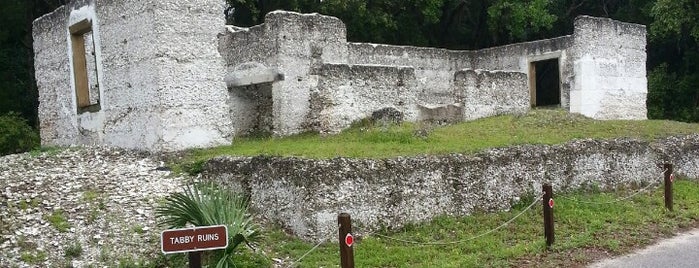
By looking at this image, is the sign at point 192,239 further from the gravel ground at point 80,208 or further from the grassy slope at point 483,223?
the gravel ground at point 80,208

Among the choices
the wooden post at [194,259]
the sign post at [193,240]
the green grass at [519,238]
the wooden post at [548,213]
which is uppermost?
the sign post at [193,240]

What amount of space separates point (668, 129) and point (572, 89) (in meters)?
5.12

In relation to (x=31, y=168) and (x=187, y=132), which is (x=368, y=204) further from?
(x=31, y=168)

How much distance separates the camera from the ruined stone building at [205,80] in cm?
1299

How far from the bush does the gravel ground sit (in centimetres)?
648

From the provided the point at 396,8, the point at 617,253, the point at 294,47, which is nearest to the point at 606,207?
the point at 617,253

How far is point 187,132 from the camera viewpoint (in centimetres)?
1301

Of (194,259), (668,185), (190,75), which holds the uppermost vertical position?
(190,75)

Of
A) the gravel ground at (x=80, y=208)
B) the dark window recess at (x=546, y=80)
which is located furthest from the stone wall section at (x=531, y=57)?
the gravel ground at (x=80, y=208)

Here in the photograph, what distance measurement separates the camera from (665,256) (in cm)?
919

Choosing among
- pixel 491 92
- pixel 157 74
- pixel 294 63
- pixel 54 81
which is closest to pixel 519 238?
pixel 294 63

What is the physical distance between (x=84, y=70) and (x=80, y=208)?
6422mm

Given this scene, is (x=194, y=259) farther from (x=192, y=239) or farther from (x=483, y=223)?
(x=483, y=223)

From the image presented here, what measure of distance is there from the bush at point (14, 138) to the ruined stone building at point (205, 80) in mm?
2402
